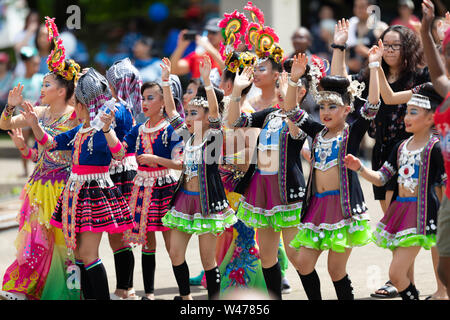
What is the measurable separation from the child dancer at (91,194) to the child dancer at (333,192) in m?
1.36

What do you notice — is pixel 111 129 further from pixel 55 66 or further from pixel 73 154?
pixel 55 66

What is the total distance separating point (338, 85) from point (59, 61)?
2240 mm

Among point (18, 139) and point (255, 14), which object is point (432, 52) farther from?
point (18, 139)

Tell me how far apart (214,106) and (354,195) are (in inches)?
47.0

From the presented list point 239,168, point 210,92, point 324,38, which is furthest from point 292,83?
point 324,38

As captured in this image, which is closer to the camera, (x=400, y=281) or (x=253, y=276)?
(x=400, y=281)

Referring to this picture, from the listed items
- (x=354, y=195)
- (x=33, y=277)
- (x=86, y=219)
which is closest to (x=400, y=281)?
(x=354, y=195)

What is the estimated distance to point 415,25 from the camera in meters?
7.15

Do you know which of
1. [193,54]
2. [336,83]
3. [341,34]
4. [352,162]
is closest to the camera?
[352,162]

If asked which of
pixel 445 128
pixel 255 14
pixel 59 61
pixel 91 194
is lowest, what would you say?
pixel 91 194

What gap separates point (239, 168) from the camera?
639cm

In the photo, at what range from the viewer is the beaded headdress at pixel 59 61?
622cm

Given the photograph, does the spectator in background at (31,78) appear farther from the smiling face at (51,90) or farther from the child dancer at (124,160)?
the smiling face at (51,90)

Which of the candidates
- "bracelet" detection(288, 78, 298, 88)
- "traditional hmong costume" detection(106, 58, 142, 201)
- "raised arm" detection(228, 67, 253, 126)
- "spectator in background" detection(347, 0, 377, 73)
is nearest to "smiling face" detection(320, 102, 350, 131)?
"bracelet" detection(288, 78, 298, 88)
